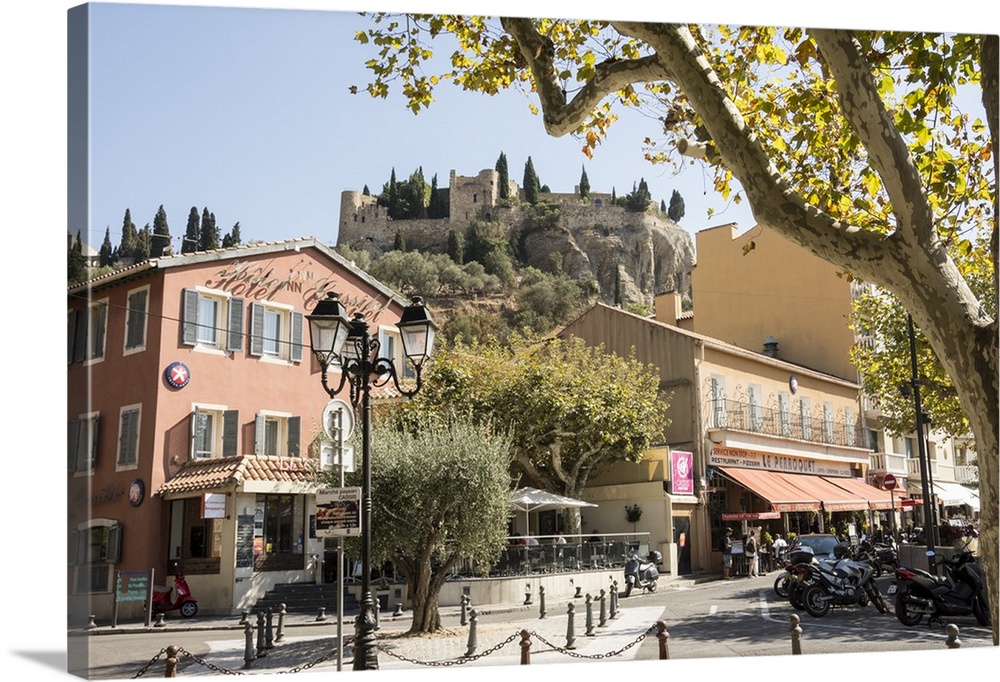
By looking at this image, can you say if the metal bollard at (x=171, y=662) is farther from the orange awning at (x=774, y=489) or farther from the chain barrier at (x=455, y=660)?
the orange awning at (x=774, y=489)

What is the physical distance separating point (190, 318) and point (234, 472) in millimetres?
2262

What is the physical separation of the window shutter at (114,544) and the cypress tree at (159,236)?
173 inches

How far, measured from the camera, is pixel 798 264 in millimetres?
22500

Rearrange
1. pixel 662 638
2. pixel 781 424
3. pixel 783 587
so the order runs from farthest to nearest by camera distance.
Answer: pixel 781 424 → pixel 783 587 → pixel 662 638

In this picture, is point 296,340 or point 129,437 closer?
point 129,437

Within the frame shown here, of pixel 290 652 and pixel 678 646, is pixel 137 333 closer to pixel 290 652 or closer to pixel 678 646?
pixel 290 652

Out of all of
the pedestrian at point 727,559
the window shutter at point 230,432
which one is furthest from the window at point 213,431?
the pedestrian at point 727,559

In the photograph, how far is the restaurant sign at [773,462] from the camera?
19.8 metres

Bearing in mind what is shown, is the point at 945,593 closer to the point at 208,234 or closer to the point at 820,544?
the point at 820,544

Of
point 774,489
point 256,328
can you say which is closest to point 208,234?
point 256,328

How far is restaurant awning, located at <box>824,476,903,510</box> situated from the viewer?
74.1 feet

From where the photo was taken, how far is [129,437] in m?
10.6

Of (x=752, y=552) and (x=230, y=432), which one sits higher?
(x=230, y=432)

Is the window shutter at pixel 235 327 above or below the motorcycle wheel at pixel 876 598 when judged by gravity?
above
